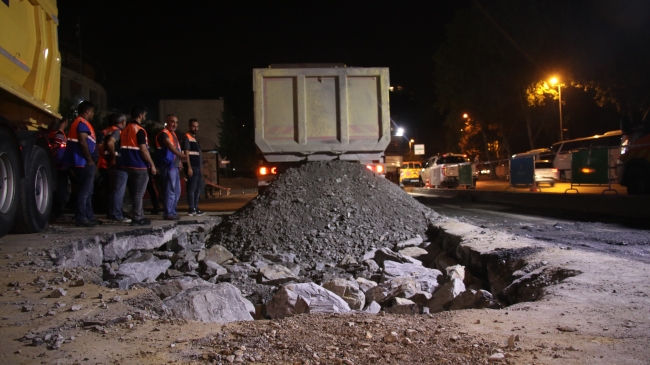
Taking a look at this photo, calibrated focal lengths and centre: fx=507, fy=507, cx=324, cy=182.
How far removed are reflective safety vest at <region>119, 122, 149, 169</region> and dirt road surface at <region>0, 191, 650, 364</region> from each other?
11.4ft

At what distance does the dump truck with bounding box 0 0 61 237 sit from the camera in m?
5.37

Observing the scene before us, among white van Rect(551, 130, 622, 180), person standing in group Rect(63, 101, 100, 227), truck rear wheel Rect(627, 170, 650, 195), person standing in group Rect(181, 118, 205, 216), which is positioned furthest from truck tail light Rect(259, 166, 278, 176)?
white van Rect(551, 130, 622, 180)

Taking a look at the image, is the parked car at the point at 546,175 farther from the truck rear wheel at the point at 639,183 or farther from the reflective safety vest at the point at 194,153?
the reflective safety vest at the point at 194,153

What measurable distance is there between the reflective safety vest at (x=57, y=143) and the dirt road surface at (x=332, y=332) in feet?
12.7

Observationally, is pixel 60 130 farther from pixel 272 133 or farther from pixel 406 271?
pixel 406 271

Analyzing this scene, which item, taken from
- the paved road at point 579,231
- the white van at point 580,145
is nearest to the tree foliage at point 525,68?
the white van at point 580,145

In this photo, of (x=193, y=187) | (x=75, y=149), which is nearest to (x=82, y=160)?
(x=75, y=149)

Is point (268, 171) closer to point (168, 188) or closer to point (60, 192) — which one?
point (168, 188)

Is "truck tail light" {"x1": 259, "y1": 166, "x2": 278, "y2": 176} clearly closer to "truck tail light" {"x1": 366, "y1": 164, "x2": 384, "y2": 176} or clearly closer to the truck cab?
"truck tail light" {"x1": 366, "y1": 164, "x2": 384, "y2": 176}

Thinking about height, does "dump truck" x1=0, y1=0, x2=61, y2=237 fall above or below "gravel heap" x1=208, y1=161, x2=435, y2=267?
above

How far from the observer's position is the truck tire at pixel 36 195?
231 inches

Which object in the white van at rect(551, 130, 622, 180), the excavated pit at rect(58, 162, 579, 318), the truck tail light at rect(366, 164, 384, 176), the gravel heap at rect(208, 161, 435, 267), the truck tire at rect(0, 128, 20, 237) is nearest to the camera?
the excavated pit at rect(58, 162, 579, 318)

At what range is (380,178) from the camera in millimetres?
9297

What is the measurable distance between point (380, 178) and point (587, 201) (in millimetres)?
5739
